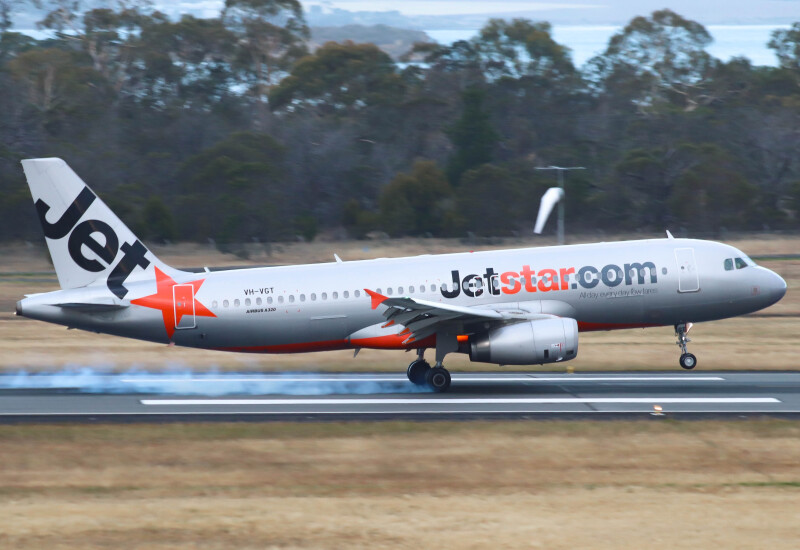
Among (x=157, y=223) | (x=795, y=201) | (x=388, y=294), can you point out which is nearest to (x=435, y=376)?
(x=388, y=294)

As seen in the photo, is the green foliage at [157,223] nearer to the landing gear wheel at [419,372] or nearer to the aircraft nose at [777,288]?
the landing gear wheel at [419,372]

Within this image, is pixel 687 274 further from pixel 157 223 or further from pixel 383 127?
pixel 383 127

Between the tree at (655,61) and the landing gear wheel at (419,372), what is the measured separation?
8966 cm

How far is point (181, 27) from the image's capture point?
367ft

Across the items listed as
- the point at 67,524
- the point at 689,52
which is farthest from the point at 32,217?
the point at 689,52

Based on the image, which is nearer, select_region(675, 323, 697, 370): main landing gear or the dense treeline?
select_region(675, 323, 697, 370): main landing gear

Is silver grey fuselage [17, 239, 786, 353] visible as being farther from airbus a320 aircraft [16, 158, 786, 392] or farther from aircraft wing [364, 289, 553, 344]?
aircraft wing [364, 289, 553, 344]

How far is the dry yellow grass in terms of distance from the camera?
47.4ft

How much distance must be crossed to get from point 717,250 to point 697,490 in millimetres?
12202

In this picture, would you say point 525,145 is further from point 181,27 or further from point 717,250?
point 717,250

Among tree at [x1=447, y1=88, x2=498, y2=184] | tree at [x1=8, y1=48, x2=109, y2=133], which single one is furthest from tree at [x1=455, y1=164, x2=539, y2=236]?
A: tree at [x1=8, y1=48, x2=109, y2=133]

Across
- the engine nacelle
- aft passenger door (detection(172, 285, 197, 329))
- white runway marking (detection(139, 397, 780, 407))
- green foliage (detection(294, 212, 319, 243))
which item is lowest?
white runway marking (detection(139, 397, 780, 407))

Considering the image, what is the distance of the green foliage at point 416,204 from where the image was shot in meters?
73.8

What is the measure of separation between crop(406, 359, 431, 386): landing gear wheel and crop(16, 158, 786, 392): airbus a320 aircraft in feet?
0.10
